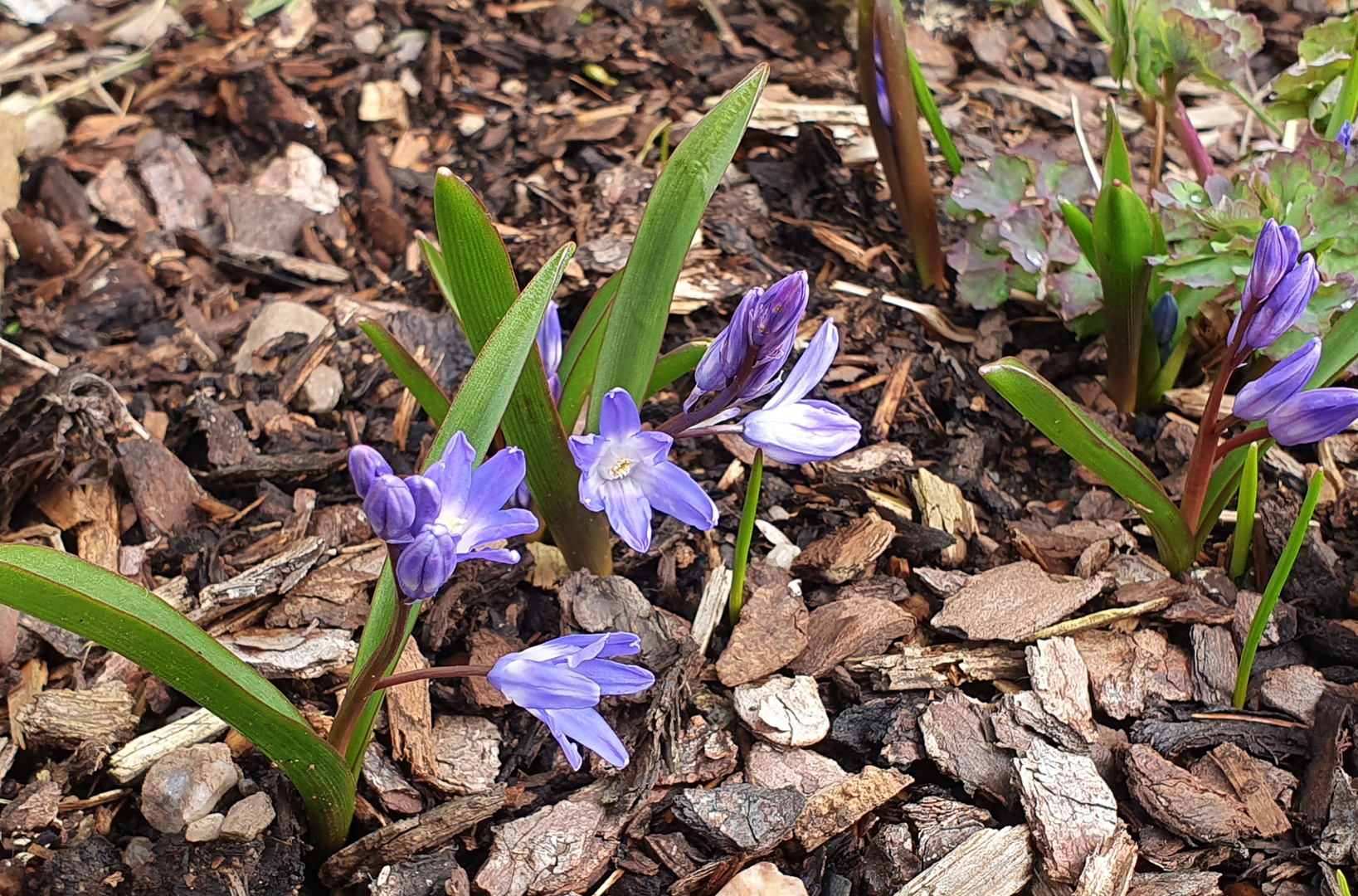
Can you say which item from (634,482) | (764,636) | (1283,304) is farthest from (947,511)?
(634,482)

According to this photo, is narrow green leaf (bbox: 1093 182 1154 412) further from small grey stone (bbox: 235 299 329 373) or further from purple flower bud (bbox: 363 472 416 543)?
small grey stone (bbox: 235 299 329 373)

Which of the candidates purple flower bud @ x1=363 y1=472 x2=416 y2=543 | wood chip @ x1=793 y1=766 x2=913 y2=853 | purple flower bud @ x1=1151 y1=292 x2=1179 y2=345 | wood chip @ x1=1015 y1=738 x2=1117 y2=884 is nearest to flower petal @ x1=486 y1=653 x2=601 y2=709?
purple flower bud @ x1=363 y1=472 x2=416 y2=543

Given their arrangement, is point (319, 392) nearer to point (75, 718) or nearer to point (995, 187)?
point (75, 718)

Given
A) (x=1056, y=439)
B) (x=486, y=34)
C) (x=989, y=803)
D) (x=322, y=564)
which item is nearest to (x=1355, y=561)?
(x=1056, y=439)

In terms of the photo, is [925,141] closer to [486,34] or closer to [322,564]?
[486,34]

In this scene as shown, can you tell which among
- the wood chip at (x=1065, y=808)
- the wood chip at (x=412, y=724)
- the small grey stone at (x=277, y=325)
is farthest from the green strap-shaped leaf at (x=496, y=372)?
the small grey stone at (x=277, y=325)

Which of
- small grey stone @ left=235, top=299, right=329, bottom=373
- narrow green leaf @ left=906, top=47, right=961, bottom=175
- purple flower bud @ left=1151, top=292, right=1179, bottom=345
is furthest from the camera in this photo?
small grey stone @ left=235, top=299, right=329, bottom=373

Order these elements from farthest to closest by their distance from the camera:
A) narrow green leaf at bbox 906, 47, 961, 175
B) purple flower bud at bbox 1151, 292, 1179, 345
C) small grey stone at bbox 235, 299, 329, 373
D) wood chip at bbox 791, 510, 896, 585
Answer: small grey stone at bbox 235, 299, 329, 373 → narrow green leaf at bbox 906, 47, 961, 175 → purple flower bud at bbox 1151, 292, 1179, 345 → wood chip at bbox 791, 510, 896, 585
